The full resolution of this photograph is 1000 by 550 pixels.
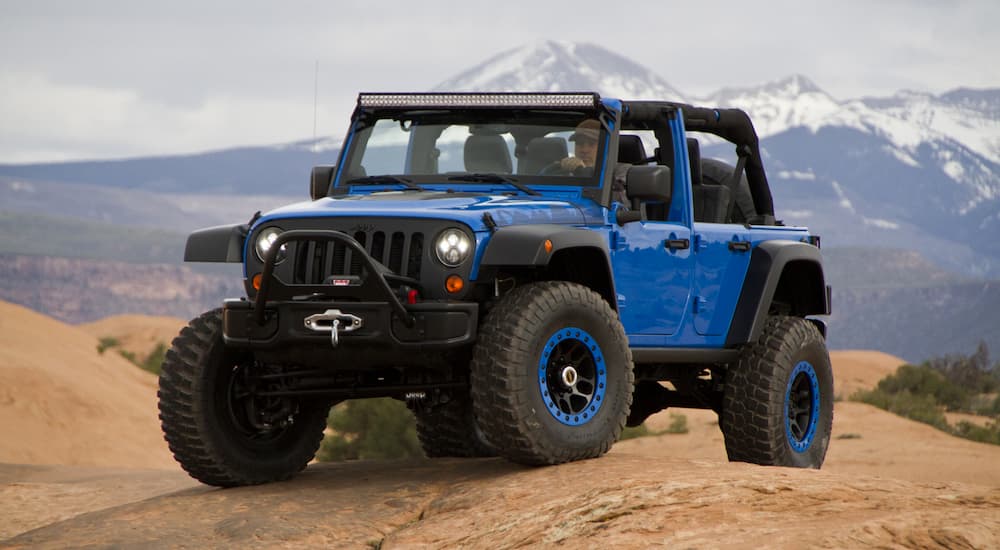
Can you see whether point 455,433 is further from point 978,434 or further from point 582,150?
point 978,434

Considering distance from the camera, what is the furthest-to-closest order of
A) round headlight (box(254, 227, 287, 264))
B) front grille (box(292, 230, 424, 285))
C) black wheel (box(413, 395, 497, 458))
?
black wheel (box(413, 395, 497, 458)) → round headlight (box(254, 227, 287, 264)) → front grille (box(292, 230, 424, 285))

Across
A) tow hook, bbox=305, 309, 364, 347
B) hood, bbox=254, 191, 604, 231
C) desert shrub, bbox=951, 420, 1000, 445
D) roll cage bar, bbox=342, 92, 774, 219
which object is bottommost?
desert shrub, bbox=951, 420, 1000, 445

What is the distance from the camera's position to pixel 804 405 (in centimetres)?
1003

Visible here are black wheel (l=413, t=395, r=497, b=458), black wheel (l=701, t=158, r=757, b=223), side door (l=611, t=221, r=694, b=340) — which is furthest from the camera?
black wheel (l=701, t=158, r=757, b=223)

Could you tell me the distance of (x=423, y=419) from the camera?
35.0 feet

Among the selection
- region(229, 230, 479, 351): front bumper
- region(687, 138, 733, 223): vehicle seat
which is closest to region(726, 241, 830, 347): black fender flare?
region(687, 138, 733, 223): vehicle seat

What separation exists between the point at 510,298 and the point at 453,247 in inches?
16.2

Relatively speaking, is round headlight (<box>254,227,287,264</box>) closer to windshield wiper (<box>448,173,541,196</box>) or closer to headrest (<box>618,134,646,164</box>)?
windshield wiper (<box>448,173,541,196</box>)

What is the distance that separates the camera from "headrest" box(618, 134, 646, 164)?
9.66 m

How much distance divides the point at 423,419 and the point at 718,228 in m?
2.70

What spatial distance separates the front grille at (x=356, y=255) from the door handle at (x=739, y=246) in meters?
2.72

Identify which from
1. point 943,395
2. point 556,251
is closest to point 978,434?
point 943,395

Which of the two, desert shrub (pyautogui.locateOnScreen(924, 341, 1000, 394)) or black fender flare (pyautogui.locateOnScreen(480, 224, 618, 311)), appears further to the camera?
desert shrub (pyautogui.locateOnScreen(924, 341, 1000, 394))

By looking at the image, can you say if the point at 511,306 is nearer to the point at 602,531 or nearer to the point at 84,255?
the point at 602,531
